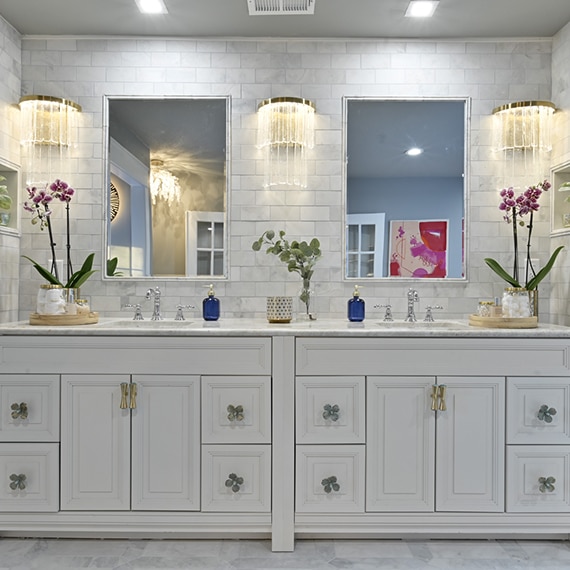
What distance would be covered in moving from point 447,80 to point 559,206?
913 millimetres

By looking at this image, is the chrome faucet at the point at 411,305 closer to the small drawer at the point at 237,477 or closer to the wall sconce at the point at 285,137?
the wall sconce at the point at 285,137

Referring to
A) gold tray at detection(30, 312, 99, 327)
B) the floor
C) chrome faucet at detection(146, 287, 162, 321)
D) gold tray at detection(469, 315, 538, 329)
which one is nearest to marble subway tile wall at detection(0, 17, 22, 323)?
gold tray at detection(30, 312, 99, 327)

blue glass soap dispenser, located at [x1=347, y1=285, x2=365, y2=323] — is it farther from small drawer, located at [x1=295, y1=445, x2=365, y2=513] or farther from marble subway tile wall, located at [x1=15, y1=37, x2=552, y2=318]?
small drawer, located at [x1=295, y1=445, x2=365, y2=513]

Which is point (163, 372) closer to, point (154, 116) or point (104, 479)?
point (104, 479)

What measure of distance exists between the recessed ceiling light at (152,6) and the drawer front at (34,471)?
2103 millimetres

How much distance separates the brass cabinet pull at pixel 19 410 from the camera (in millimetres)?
2201

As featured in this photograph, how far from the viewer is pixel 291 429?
86.4 inches

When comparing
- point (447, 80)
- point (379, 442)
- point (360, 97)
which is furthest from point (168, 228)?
point (447, 80)

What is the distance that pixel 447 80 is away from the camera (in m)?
2.80

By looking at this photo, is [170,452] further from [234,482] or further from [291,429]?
[291,429]

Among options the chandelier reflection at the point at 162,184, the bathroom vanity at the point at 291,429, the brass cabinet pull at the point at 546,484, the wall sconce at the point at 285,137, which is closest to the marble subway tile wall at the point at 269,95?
the wall sconce at the point at 285,137

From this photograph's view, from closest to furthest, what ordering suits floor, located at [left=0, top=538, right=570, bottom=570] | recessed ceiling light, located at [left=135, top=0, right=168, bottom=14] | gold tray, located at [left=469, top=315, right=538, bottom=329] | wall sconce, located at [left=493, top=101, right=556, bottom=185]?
floor, located at [left=0, top=538, right=570, bottom=570]
gold tray, located at [left=469, top=315, right=538, bottom=329]
recessed ceiling light, located at [left=135, top=0, right=168, bottom=14]
wall sconce, located at [left=493, top=101, right=556, bottom=185]

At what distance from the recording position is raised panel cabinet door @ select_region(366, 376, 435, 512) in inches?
86.9

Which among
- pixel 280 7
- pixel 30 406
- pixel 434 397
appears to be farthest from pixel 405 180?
pixel 30 406
